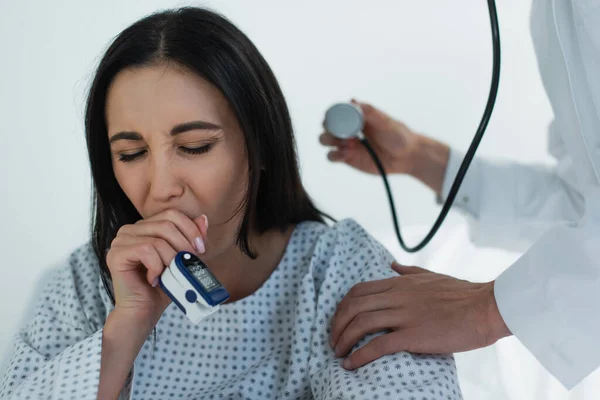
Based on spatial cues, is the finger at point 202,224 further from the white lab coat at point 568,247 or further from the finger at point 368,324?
the white lab coat at point 568,247

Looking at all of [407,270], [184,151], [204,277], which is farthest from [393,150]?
[204,277]

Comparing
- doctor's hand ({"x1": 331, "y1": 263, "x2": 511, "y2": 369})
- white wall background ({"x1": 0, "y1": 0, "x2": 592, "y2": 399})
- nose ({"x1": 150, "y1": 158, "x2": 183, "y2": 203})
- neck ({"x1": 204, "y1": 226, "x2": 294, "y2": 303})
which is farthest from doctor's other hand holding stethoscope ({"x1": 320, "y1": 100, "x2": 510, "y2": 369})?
white wall background ({"x1": 0, "y1": 0, "x2": 592, "y2": 399})

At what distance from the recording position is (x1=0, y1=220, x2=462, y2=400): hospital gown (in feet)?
3.58

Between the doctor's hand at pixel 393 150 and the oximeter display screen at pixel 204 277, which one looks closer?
the oximeter display screen at pixel 204 277

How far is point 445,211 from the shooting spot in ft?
4.50

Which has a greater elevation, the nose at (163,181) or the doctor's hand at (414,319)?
the nose at (163,181)

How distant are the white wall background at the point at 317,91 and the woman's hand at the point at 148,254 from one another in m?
0.82

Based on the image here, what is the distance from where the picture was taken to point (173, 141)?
3.41 feet

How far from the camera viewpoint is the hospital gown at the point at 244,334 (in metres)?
1.09

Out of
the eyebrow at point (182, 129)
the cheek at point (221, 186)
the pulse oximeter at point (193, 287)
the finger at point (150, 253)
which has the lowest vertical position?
the pulse oximeter at point (193, 287)

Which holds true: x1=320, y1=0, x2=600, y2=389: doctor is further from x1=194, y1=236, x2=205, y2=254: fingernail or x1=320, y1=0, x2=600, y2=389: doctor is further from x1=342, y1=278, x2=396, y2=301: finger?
Answer: x1=194, y1=236, x2=205, y2=254: fingernail

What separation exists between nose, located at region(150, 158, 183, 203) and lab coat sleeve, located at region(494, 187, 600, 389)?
509 mm

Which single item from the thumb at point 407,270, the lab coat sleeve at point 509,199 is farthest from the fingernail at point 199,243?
the lab coat sleeve at point 509,199

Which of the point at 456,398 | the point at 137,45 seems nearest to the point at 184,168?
the point at 137,45
